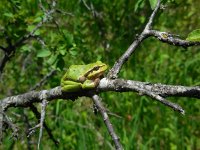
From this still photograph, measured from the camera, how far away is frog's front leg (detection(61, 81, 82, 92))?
2028 millimetres

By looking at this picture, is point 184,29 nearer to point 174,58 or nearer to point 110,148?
point 174,58

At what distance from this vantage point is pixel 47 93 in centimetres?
215

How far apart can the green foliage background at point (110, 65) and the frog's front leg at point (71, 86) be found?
2.18 feet

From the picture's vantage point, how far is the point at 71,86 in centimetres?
203

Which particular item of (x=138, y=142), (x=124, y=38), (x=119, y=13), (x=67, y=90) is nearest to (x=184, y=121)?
(x=138, y=142)

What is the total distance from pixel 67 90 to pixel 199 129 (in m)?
2.71

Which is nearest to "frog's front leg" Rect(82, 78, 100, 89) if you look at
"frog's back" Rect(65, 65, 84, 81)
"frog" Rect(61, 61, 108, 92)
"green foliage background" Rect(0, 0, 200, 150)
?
"frog" Rect(61, 61, 108, 92)

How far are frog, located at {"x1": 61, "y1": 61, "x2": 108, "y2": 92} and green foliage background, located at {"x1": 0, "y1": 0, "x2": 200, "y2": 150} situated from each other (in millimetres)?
571

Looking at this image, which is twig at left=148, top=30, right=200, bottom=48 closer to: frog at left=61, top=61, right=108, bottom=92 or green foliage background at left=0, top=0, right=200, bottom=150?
frog at left=61, top=61, right=108, bottom=92

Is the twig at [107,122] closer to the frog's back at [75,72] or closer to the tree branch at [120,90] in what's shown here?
the tree branch at [120,90]

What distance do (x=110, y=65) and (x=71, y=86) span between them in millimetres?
2520

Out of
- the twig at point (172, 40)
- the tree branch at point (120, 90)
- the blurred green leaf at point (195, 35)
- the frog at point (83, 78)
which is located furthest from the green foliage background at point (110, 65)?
the blurred green leaf at point (195, 35)

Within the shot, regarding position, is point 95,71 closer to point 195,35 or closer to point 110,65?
point 195,35

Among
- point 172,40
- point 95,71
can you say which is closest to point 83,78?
point 95,71
